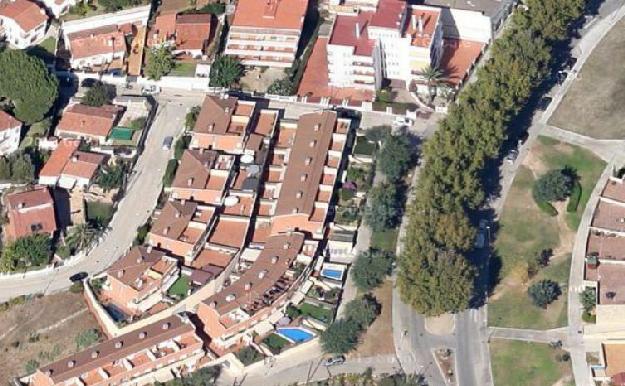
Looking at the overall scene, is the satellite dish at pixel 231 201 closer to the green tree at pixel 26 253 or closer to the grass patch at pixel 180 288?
the grass patch at pixel 180 288

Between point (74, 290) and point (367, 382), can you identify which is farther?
point (74, 290)

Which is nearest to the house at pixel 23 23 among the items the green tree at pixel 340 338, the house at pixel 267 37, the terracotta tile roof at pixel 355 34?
the house at pixel 267 37

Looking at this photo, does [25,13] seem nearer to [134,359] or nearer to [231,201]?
[231,201]

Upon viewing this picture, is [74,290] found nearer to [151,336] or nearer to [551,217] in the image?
[151,336]

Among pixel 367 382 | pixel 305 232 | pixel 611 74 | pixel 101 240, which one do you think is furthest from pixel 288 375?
pixel 611 74

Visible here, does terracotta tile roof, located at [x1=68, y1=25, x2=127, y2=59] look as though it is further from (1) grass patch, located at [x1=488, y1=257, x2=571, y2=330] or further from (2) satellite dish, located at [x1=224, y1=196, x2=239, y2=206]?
(1) grass patch, located at [x1=488, y1=257, x2=571, y2=330]

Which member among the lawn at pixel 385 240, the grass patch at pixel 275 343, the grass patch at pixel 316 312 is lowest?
the grass patch at pixel 275 343
